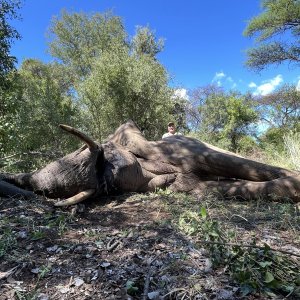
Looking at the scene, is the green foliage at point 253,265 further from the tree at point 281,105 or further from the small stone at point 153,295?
the tree at point 281,105

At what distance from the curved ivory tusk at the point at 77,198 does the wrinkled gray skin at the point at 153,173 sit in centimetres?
12

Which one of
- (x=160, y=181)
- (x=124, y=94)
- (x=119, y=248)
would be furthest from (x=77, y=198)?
(x=124, y=94)

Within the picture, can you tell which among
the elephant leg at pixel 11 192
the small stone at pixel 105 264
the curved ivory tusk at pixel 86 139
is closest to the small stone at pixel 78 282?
the small stone at pixel 105 264

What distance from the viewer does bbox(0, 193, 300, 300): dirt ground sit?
7.00ft

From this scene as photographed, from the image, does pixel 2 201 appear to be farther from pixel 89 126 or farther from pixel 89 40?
pixel 89 40

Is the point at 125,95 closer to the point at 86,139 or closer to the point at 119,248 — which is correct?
the point at 86,139

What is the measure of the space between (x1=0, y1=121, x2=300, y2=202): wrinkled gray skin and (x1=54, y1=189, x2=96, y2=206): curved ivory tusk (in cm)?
12

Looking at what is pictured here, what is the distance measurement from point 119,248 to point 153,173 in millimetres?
2183

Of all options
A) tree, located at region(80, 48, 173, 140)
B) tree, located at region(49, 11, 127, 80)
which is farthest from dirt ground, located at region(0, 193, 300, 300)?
tree, located at region(49, 11, 127, 80)

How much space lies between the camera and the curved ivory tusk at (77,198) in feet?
11.6

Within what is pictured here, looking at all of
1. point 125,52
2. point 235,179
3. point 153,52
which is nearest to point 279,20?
point 125,52

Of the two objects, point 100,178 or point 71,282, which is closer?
point 71,282

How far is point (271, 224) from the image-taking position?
122 inches

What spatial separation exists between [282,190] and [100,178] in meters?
2.09
